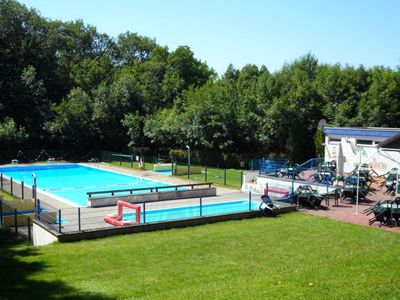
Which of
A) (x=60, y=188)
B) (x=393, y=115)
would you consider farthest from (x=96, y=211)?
(x=393, y=115)

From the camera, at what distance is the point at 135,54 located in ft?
266

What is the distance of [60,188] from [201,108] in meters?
16.3

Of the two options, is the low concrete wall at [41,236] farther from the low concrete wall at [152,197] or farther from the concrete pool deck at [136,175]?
the low concrete wall at [152,197]

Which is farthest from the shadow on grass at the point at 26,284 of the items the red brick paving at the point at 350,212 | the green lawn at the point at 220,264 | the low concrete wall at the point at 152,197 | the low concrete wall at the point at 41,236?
the red brick paving at the point at 350,212

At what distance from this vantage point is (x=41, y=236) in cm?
1678

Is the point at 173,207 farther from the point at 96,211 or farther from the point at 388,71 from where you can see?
→ the point at 388,71

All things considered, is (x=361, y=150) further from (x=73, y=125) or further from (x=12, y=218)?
(x=73, y=125)

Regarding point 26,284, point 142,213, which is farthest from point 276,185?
point 26,284

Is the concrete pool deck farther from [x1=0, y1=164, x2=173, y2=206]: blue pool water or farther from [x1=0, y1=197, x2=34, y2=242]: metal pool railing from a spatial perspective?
[x1=0, y1=197, x2=34, y2=242]: metal pool railing

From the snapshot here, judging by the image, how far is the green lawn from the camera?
25.3 feet

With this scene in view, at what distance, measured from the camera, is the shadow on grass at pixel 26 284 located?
9023 millimetres

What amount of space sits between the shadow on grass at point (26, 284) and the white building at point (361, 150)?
20286 millimetres

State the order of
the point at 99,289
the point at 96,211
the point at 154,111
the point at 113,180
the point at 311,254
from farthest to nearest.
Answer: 1. the point at 154,111
2. the point at 113,180
3. the point at 96,211
4. the point at 311,254
5. the point at 99,289

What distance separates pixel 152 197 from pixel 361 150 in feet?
42.6
